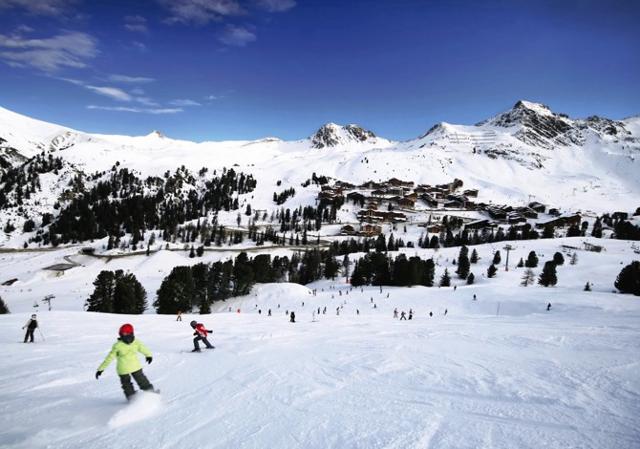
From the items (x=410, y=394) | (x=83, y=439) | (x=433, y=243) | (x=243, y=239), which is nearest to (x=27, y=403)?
A: (x=83, y=439)

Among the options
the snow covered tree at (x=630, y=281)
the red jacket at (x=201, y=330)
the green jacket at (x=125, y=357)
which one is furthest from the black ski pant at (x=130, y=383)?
the snow covered tree at (x=630, y=281)

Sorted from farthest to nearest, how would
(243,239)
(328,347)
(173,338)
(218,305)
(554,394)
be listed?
(243,239) → (218,305) → (173,338) → (328,347) → (554,394)

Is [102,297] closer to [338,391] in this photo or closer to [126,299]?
[126,299]

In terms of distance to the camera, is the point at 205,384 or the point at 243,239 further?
the point at 243,239

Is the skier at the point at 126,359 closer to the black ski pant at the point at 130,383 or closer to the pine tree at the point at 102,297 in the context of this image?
the black ski pant at the point at 130,383

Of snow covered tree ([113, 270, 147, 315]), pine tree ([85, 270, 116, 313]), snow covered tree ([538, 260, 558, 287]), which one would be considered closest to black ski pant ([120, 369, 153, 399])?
pine tree ([85, 270, 116, 313])

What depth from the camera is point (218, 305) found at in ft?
201

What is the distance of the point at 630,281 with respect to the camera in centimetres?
4562

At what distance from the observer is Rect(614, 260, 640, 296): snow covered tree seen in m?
44.7

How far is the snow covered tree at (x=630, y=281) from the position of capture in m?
44.7

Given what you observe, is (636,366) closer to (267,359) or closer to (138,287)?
(267,359)

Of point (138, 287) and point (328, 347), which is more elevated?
point (328, 347)

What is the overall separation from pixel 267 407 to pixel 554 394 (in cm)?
616

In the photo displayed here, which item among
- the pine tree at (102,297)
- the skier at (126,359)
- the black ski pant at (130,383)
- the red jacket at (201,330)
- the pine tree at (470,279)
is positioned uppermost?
the skier at (126,359)
